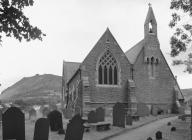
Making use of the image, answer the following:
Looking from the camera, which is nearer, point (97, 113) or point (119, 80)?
point (97, 113)

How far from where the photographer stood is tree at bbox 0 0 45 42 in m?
13.6

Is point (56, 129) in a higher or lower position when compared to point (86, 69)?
lower

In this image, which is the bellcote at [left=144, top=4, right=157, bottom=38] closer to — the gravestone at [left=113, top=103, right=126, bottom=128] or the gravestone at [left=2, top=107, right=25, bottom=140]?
the gravestone at [left=113, top=103, right=126, bottom=128]

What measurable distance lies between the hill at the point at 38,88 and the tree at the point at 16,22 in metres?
70.5

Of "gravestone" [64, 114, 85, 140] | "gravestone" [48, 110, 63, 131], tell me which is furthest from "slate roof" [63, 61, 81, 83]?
"gravestone" [64, 114, 85, 140]

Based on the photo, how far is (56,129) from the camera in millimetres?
20406

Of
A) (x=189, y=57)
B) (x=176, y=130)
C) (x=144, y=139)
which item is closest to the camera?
(x=144, y=139)

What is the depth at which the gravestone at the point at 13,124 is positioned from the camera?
14.7 metres

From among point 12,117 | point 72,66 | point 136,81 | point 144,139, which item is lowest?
point 144,139

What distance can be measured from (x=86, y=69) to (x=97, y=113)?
11.2m

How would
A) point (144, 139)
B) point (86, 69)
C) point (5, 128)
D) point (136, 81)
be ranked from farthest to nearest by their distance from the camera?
point (136, 81) → point (86, 69) → point (144, 139) → point (5, 128)

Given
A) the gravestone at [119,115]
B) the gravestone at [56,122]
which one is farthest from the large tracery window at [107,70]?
the gravestone at [56,122]

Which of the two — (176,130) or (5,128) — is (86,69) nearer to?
(176,130)

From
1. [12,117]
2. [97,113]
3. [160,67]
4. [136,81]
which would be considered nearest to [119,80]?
[136,81]
